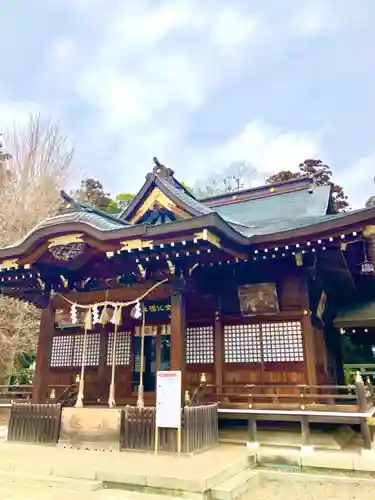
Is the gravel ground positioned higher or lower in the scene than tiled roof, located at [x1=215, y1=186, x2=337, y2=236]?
lower

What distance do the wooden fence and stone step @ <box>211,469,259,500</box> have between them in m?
1.04

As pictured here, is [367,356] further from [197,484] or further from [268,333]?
[197,484]

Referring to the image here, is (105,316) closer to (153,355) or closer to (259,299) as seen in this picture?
(153,355)

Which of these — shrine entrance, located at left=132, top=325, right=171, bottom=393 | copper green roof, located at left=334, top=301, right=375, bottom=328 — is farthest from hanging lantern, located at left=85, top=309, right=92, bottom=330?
copper green roof, located at left=334, top=301, right=375, bottom=328

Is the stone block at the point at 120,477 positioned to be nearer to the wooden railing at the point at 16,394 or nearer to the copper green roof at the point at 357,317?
the wooden railing at the point at 16,394

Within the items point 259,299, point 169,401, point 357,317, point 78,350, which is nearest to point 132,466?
point 169,401

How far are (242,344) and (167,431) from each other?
8.90 feet

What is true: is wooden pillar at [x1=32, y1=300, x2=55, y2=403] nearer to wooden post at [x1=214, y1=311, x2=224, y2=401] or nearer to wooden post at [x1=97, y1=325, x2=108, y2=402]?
wooden post at [x1=97, y1=325, x2=108, y2=402]

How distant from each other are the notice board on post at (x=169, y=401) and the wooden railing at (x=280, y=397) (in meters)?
1.13

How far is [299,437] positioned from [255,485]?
195cm

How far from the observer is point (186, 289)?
812 cm

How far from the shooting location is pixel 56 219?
839cm

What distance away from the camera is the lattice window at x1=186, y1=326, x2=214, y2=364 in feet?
29.7

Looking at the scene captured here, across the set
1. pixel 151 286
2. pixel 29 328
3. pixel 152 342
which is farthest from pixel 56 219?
pixel 29 328
